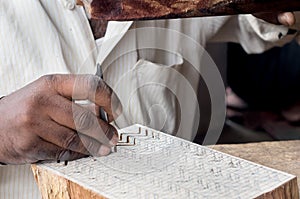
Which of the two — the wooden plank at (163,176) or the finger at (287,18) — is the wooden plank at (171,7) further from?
the finger at (287,18)

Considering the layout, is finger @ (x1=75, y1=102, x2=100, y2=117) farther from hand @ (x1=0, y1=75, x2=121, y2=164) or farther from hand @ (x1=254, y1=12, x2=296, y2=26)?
hand @ (x1=254, y1=12, x2=296, y2=26)

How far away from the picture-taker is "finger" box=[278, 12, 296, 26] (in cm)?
93

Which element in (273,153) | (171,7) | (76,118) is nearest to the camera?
(171,7)

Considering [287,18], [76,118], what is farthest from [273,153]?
[76,118]

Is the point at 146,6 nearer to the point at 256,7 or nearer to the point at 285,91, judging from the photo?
the point at 256,7

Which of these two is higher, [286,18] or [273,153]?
[286,18]

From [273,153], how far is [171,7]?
0.37 m

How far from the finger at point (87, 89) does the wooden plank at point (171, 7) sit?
0.11 meters

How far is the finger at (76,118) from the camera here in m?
0.68

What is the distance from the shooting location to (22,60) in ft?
3.05

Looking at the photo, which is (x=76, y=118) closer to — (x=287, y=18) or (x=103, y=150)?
(x=103, y=150)

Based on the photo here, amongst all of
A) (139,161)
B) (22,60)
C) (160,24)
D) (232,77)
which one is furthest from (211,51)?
(139,161)

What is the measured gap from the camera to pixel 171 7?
1.91 feet

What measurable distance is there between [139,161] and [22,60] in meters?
0.33
